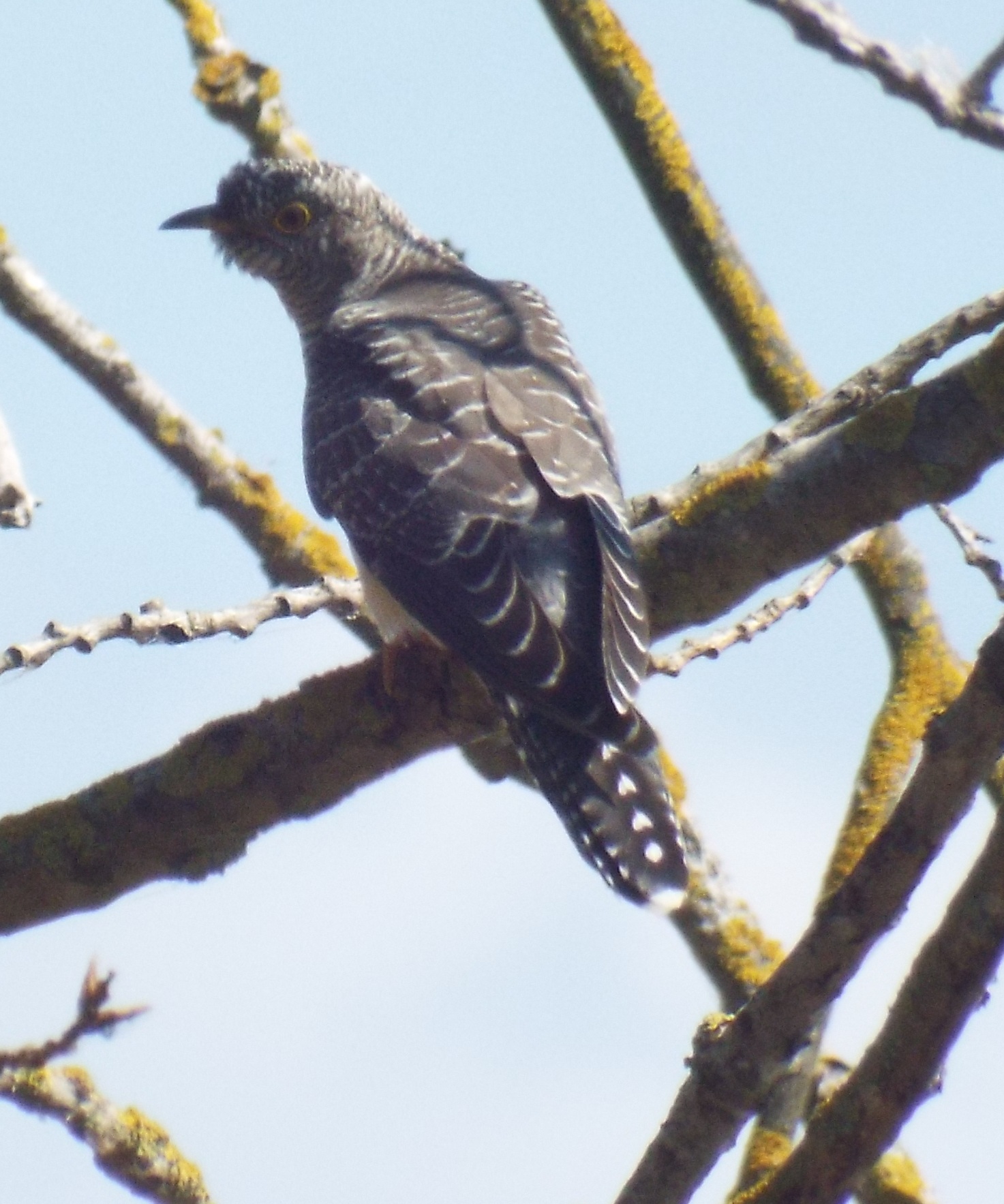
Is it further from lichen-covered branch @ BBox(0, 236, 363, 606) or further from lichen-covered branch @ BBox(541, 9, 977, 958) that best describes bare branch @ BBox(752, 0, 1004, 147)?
lichen-covered branch @ BBox(0, 236, 363, 606)

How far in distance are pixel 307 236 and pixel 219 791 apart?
12.2 ft

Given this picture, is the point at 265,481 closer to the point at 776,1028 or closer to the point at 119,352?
the point at 119,352

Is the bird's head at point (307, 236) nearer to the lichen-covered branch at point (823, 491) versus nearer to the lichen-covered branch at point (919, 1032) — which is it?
the lichen-covered branch at point (823, 491)

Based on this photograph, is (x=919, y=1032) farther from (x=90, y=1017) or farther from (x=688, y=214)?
(x=688, y=214)

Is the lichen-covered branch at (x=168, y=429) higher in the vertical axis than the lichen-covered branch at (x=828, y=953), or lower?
higher

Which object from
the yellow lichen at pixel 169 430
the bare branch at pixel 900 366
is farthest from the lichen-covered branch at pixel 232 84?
the bare branch at pixel 900 366

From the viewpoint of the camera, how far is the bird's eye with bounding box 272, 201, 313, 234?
6.91 meters

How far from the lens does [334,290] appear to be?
273 inches

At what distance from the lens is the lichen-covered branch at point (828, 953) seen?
285 centimetres

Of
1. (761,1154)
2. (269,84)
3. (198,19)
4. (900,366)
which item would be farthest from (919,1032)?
(198,19)

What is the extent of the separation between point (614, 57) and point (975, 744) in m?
3.41

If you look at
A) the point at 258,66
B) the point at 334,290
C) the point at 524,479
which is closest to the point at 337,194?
the point at 334,290

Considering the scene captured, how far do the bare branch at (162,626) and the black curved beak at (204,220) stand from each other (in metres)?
3.29

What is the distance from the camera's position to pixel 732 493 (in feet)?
10.9
